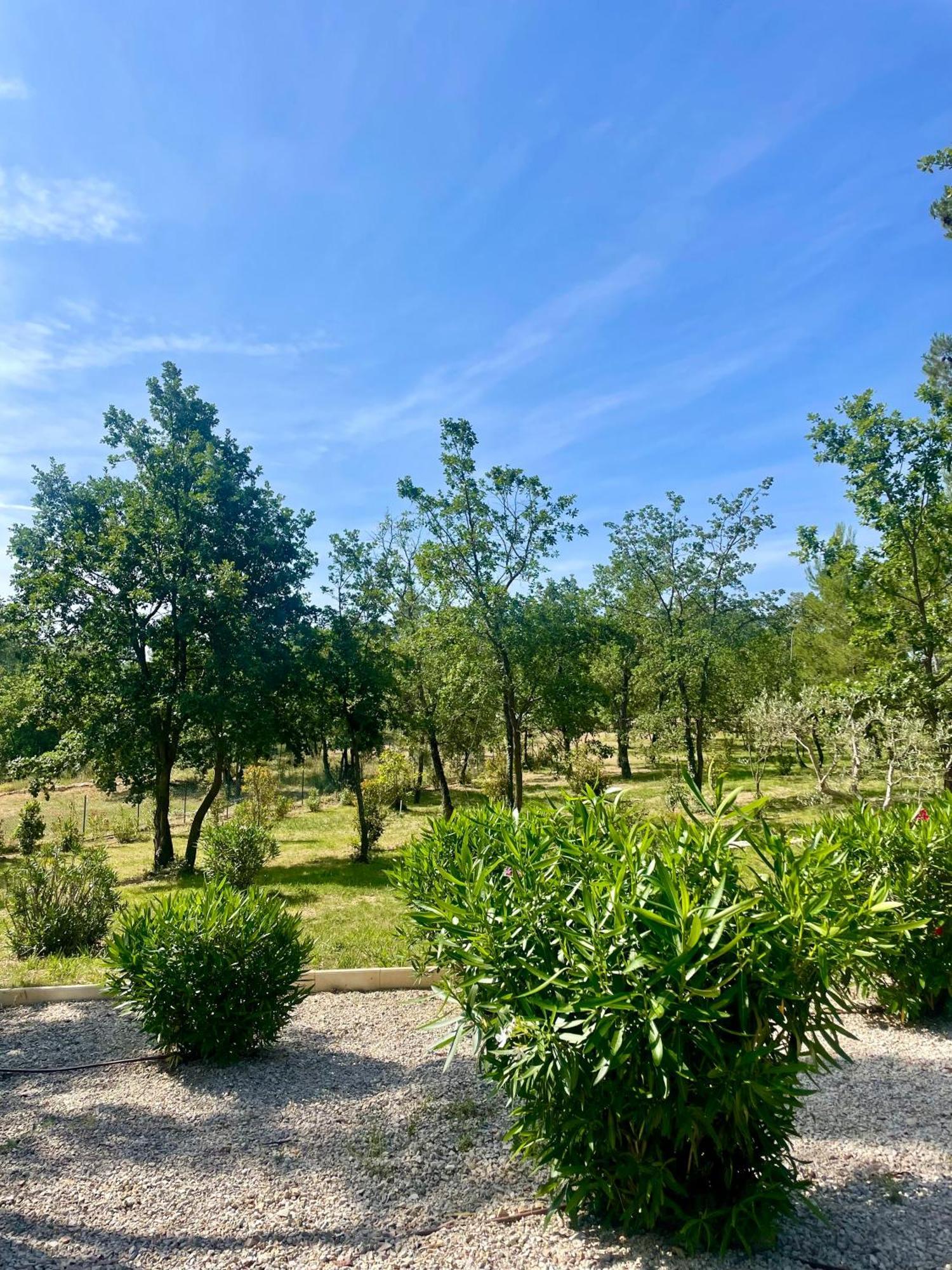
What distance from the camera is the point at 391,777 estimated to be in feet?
61.3

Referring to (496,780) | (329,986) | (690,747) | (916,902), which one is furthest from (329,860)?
(916,902)

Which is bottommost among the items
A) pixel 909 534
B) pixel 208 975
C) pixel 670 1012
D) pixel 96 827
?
pixel 96 827

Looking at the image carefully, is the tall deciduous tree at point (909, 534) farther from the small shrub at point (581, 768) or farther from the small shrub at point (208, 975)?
the small shrub at point (208, 975)

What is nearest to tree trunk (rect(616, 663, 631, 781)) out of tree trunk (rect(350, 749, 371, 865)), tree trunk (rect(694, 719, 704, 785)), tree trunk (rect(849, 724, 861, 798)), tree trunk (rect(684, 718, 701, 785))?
tree trunk (rect(694, 719, 704, 785))

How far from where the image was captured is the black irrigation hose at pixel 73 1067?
4.39 meters

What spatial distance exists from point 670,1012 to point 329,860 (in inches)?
538

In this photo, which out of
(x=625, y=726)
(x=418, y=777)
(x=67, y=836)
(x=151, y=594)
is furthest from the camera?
(x=625, y=726)

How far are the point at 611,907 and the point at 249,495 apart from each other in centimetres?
1536

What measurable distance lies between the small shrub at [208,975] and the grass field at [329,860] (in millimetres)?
409

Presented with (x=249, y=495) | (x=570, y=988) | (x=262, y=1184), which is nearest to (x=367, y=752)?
(x=249, y=495)

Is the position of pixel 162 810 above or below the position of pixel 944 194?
below

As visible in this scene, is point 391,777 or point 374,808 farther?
point 391,777

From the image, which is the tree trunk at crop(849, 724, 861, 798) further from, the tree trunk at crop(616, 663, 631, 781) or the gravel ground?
the tree trunk at crop(616, 663, 631, 781)

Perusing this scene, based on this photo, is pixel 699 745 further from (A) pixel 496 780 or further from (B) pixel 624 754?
(B) pixel 624 754
